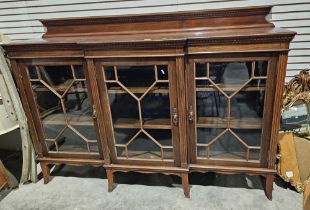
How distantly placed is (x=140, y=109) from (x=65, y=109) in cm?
59

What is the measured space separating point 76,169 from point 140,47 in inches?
54.2

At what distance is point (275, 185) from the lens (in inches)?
76.5

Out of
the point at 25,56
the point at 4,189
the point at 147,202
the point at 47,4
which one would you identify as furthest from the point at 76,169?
the point at 47,4

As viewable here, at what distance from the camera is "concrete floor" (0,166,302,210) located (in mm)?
1812

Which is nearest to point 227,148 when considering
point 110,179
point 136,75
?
point 136,75

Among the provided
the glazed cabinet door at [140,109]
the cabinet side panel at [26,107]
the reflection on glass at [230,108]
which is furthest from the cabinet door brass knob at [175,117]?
the cabinet side panel at [26,107]

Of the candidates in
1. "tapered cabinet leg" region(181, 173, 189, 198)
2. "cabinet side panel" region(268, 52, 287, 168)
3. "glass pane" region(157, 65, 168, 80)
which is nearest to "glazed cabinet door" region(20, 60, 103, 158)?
"glass pane" region(157, 65, 168, 80)

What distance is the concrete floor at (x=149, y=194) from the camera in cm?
181

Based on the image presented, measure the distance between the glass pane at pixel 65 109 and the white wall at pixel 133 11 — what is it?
782 millimetres

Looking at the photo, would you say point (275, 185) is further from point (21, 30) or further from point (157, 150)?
point (21, 30)

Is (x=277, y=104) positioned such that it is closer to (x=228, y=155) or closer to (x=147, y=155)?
(x=228, y=155)

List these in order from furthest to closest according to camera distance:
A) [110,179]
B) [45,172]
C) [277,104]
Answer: [45,172], [110,179], [277,104]

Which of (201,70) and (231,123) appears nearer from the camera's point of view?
(201,70)

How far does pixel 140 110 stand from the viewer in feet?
5.73
